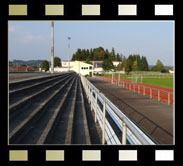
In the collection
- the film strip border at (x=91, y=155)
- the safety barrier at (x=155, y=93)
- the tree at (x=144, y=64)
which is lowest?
the safety barrier at (x=155, y=93)

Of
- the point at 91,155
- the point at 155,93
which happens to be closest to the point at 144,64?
the point at 155,93

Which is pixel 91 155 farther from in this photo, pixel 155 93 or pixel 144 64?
pixel 144 64

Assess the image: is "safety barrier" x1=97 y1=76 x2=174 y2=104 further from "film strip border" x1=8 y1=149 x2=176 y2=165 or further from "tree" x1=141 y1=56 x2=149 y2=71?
"tree" x1=141 y1=56 x2=149 y2=71

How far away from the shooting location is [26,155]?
2285 mm

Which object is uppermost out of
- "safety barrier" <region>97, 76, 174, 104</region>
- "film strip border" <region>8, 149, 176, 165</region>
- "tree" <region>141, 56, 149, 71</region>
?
"tree" <region>141, 56, 149, 71</region>

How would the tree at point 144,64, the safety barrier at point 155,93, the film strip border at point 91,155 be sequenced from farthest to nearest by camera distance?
the tree at point 144,64 → the safety barrier at point 155,93 → the film strip border at point 91,155

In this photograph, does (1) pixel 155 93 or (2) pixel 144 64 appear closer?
(1) pixel 155 93

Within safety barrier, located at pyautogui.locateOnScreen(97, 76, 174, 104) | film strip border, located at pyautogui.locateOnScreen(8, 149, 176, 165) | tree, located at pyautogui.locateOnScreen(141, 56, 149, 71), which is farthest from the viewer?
tree, located at pyautogui.locateOnScreen(141, 56, 149, 71)

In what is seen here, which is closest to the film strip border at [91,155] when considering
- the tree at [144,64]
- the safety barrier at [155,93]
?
the safety barrier at [155,93]

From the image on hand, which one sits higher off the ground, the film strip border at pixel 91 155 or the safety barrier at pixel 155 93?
the film strip border at pixel 91 155

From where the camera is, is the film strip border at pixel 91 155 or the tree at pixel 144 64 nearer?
the film strip border at pixel 91 155

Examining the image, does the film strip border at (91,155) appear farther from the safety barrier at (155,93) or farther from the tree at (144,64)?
the tree at (144,64)

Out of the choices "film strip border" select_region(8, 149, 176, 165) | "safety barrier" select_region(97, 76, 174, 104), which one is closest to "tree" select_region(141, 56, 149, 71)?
"safety barrier" select_region(97, 76, 174, 104)
